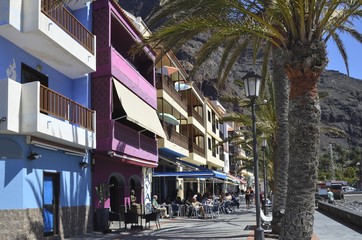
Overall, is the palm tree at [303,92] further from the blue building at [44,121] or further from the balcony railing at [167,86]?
the balcony railing at [167,86]

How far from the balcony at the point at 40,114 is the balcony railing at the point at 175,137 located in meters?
14.4

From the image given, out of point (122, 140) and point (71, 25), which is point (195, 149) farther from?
point (71, 25)

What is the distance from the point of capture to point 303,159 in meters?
8.50

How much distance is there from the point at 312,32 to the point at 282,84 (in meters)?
7.16

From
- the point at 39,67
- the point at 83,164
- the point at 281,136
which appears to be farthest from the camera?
the point at 83,164

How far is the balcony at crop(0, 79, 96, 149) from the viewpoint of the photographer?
12222 millimetres

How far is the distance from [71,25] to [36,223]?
6.77 metres

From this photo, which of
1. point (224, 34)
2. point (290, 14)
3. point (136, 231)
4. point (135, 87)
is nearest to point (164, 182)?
point (135, 87)

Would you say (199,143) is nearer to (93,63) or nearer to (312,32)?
(93,63)

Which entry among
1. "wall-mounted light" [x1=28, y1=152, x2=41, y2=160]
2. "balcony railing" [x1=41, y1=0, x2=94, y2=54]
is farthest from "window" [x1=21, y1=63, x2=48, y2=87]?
"wall-mounted light" [x1=28, y1=152, x2=41, y2=160]

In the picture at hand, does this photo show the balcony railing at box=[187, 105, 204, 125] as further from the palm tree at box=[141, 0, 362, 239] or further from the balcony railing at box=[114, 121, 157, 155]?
the palm tree at box=[141, 0, 362, 239]

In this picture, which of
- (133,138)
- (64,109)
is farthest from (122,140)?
(64,109)

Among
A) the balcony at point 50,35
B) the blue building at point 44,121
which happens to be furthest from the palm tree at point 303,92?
the balcony at point 50,35

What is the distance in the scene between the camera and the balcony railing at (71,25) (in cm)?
1443
